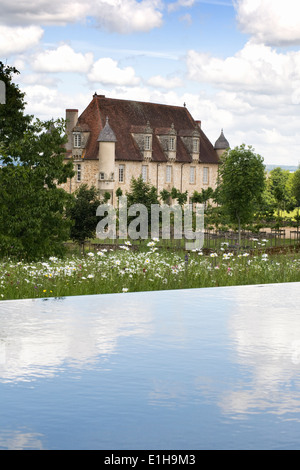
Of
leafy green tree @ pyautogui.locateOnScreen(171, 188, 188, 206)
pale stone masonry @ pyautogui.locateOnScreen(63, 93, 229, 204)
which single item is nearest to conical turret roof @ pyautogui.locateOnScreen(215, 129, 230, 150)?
pale stone masonry @ pyautogui.locateOnScreen(63, 93, 229, 204)

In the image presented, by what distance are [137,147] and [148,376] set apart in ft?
230

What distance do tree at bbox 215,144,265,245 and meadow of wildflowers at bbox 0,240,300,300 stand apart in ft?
82.2

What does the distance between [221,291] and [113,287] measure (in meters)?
2.14

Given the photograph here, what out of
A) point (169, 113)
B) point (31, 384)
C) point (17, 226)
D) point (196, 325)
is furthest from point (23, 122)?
point (169, 113)

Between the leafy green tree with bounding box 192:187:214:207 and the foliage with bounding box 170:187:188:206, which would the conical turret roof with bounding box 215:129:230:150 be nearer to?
the leafy green tree with bounding box 192:187:214:207

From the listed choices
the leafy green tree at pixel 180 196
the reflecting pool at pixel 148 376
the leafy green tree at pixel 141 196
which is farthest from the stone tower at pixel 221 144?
the reflecting pool at pixel 148 376

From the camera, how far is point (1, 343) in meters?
9.06

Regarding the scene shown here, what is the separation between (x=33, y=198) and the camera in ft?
85.6

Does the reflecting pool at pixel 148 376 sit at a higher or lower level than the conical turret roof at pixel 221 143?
lower

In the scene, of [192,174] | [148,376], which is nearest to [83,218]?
[148,376]

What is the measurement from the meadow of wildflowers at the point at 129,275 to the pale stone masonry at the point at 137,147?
53335 mm

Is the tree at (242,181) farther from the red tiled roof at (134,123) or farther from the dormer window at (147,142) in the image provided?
the dormer window at (147,142)

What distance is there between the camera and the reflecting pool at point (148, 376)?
19.2ft
